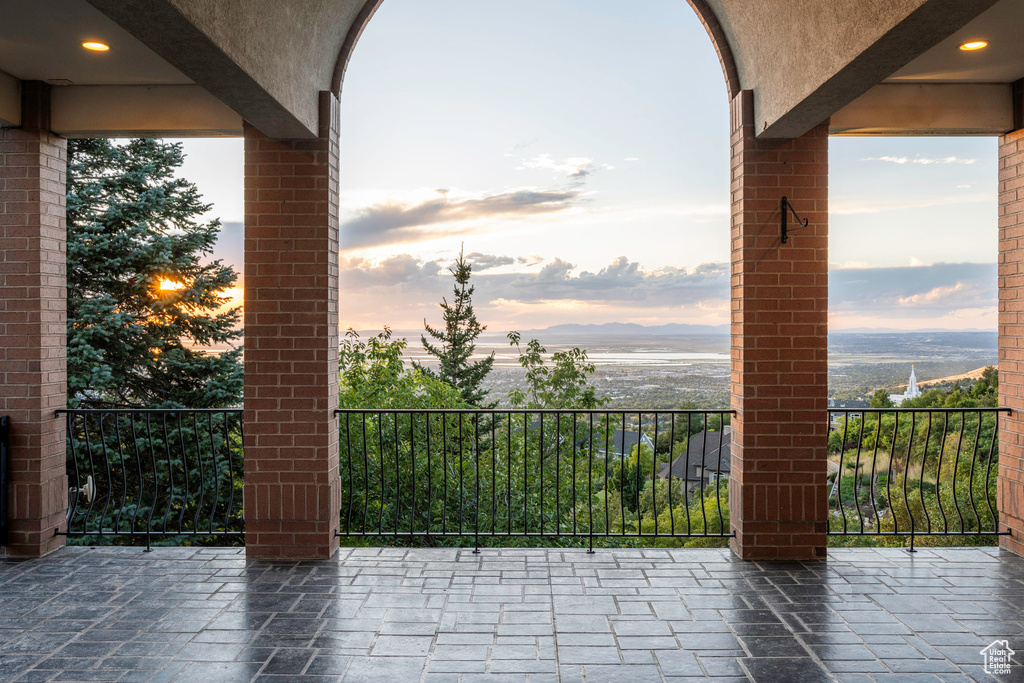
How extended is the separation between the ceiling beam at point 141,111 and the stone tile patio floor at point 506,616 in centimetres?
287

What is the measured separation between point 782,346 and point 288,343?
324 cm

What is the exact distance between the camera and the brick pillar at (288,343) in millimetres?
4203

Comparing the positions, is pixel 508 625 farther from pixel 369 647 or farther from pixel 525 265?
pixel 525 265

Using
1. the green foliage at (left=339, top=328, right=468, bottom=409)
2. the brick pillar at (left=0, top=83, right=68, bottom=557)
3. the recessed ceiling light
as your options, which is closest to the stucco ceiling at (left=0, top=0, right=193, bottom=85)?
the brick pillar at (left=0, top=83, right=68, bottom=557)

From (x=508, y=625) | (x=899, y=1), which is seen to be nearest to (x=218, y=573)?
(x=508, y=625)

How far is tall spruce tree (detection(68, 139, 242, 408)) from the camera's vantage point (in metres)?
8.68

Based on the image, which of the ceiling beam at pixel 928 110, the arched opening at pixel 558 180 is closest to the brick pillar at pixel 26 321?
the arched opening at pixel 558 180

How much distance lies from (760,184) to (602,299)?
5.91m

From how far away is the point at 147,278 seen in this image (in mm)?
9062

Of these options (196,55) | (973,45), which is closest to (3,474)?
(196,55)

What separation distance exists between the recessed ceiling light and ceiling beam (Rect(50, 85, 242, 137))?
439 centimetres

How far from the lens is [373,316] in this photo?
1037 centimetres

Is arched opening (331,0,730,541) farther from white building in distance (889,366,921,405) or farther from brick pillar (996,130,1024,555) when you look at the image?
brick pillar (996,130,1024,555)

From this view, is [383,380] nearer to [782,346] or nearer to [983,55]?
[782,346]
